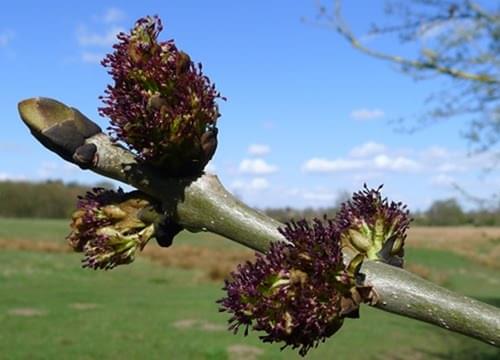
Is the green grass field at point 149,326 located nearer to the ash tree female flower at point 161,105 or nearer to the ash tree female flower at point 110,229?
the ash tree female flower at point 110,229

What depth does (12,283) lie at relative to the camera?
33.2m

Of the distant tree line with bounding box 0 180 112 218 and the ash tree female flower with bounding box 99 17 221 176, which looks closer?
the ash tree female flower with bounding box 99 17 221 176

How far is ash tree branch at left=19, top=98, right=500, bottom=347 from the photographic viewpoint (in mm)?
1100

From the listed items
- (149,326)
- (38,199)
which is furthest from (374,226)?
(38,199)

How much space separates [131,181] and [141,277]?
3861cm

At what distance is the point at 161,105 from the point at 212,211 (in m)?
0.19

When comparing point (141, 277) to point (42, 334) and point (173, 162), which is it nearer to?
point (42, 334)

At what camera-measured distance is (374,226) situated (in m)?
1.39

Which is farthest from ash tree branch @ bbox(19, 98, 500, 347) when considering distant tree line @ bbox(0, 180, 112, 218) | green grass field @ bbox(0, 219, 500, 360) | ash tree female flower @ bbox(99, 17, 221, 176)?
distant tree line @ bbox(0, 180, 112, 218)

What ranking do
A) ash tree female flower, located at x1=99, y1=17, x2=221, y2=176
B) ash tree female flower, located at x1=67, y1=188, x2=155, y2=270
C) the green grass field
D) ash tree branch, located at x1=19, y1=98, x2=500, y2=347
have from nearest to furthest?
ash tree branch, located at x1=19, y1=98, x2=500, y2=347 → ash tree female flower, located at x1=99, y1=17, x2=221, y2=176 → ash tree female flower, located at x1=67, y1=188, x2=155, y2=270 → the green grass field

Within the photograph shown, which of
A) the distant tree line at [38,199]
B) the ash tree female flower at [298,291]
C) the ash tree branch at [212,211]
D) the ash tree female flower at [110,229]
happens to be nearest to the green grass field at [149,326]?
the ash tree female flower at [110,229]

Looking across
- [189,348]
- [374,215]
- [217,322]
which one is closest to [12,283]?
[217,322]

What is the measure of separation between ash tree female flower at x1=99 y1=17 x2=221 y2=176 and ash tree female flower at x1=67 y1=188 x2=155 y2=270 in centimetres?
13

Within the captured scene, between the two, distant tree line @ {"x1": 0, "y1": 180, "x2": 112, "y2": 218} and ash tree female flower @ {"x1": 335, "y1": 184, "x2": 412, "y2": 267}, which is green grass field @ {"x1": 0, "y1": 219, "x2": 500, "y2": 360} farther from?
distant tree line @ {"x1": 0, "y1": 180, "x2": 112, "y2": 218}
